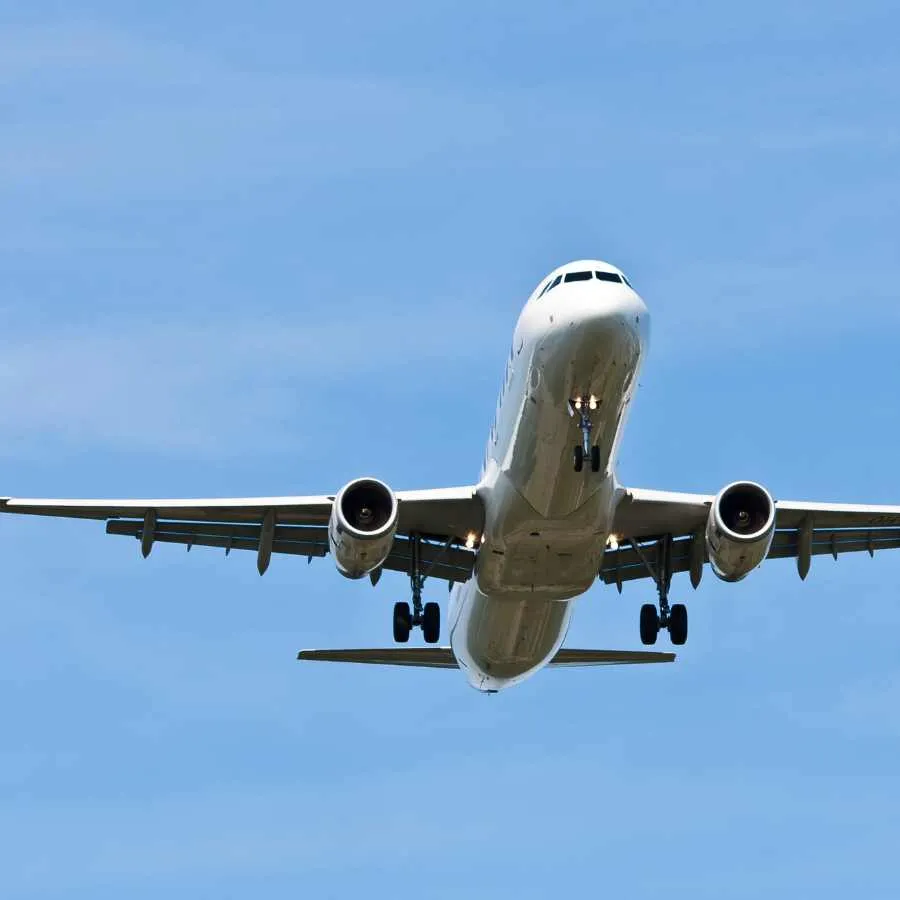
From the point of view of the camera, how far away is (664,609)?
38.5m

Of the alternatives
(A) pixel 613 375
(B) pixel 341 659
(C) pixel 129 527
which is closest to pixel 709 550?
(A) pixel 613 375

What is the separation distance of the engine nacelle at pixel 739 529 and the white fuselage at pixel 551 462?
1.93 meters

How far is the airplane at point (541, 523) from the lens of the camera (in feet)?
105

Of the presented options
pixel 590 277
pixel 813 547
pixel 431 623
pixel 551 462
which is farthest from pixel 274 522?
pixel 813 547

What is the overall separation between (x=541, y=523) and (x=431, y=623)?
490cm

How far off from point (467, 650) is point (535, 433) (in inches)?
317

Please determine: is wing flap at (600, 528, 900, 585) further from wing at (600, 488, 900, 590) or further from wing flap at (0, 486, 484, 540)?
wing flap at (0, 486, 484, 540)

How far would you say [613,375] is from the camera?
104 feet

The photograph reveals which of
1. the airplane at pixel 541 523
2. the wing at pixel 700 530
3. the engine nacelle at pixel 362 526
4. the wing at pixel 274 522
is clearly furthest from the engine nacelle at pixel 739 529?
the engine nacelle at pixel 362 526

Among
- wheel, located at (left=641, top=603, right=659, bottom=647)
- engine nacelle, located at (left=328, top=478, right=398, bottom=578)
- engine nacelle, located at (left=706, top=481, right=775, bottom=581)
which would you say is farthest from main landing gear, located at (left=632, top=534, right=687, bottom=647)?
engine nacelle, located at (left=328, top=478, right=398, bottom=578)

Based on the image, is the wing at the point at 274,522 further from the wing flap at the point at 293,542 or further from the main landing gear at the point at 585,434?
the main landing gear at the point at 585,434

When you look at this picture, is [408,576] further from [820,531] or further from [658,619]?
[820,531]

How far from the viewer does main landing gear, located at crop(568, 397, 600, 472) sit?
1253 inches

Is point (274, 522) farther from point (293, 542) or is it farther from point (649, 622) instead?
point (649, 622)
